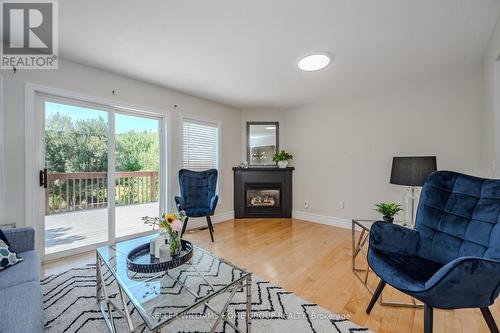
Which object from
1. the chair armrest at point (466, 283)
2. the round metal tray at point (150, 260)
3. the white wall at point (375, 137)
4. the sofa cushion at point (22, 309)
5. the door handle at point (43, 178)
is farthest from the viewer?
the white wall at point (375, 137)

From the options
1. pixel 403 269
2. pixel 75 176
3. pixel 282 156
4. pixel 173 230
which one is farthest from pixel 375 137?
pixel 75 176

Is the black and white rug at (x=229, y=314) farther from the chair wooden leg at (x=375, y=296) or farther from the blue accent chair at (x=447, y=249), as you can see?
the blue accent chair at (x=447, y=249)

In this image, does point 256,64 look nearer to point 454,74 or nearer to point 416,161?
point 416,161

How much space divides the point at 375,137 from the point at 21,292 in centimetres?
408

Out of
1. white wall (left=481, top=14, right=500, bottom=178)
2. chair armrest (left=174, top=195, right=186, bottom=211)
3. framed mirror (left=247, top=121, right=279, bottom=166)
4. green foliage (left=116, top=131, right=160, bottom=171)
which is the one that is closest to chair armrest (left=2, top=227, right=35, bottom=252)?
green foliage (left=116, top=131, right=160, bottom=171)

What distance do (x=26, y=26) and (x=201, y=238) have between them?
294 cm

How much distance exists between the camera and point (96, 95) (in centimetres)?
268

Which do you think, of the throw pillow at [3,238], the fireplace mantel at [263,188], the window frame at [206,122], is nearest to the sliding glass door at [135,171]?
the window frame at [206,122]

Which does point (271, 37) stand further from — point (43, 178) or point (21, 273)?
point (43, 178)

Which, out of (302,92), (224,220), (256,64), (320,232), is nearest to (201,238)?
(224,220)

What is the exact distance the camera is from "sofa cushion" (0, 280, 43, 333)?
0.95 m

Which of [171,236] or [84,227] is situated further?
[84,227]

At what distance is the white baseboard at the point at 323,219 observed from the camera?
12.1 feet

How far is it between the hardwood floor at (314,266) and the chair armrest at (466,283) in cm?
50
